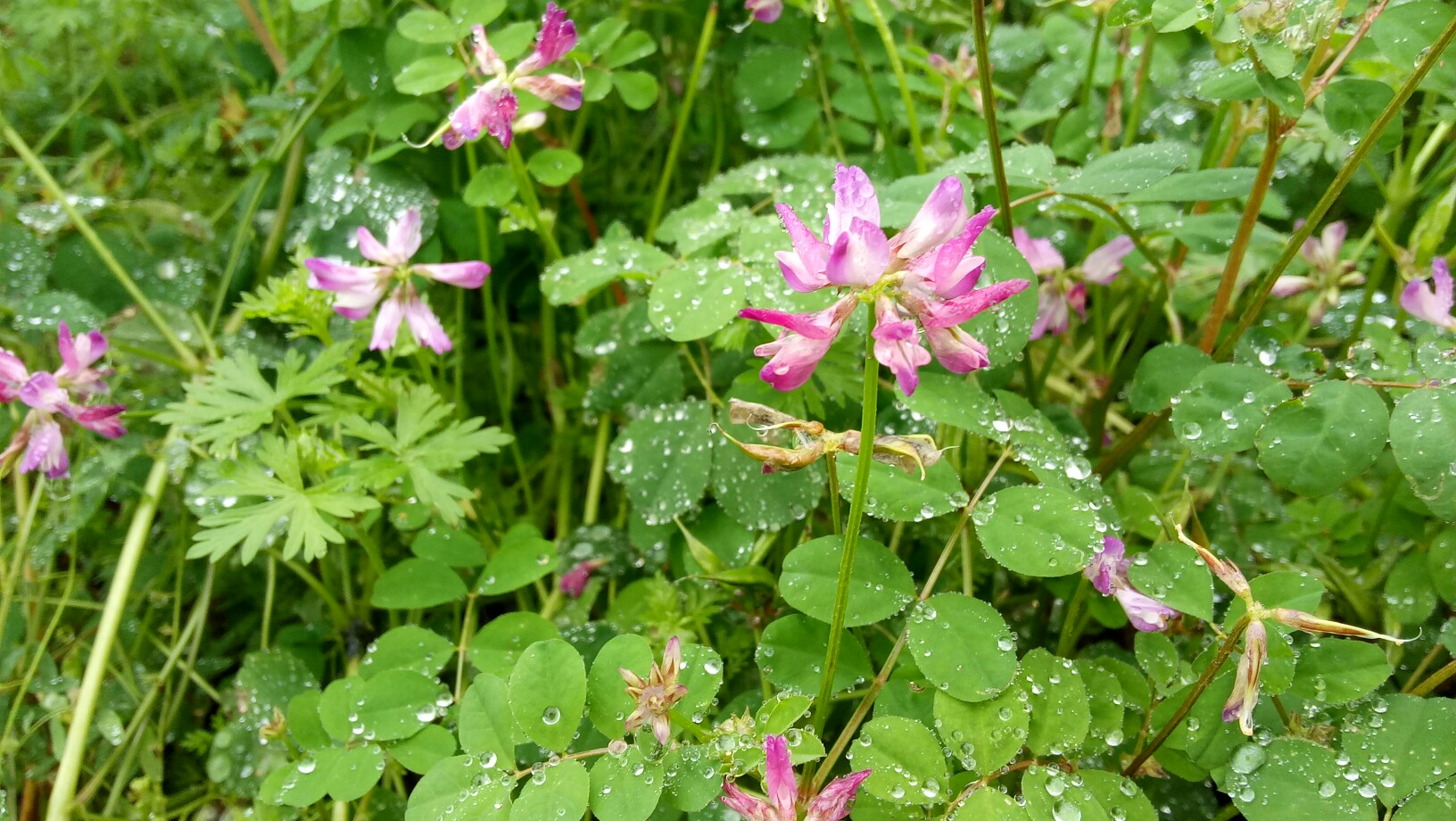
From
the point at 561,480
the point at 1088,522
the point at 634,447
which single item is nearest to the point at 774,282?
the point at 634,447

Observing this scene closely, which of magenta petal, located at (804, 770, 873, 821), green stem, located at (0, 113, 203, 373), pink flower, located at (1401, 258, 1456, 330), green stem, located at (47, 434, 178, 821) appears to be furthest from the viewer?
green stem, located at (0, 113, 203, 373)

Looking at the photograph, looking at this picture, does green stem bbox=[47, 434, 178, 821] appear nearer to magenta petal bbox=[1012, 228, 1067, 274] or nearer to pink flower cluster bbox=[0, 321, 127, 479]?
pink flower cluster bbox=[0, 321, 127, 479]

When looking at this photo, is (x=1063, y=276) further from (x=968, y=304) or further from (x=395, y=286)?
(x=395, y=286)

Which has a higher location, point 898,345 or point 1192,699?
point 898,345

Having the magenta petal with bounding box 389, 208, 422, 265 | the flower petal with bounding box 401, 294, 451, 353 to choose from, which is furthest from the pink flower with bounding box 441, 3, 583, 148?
the flower petal with bounding box 401, 294, 451, 353

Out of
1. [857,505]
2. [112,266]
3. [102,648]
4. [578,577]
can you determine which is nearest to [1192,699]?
[857,505]

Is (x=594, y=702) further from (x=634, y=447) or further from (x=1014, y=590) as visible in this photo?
(x=1014, y=590)
